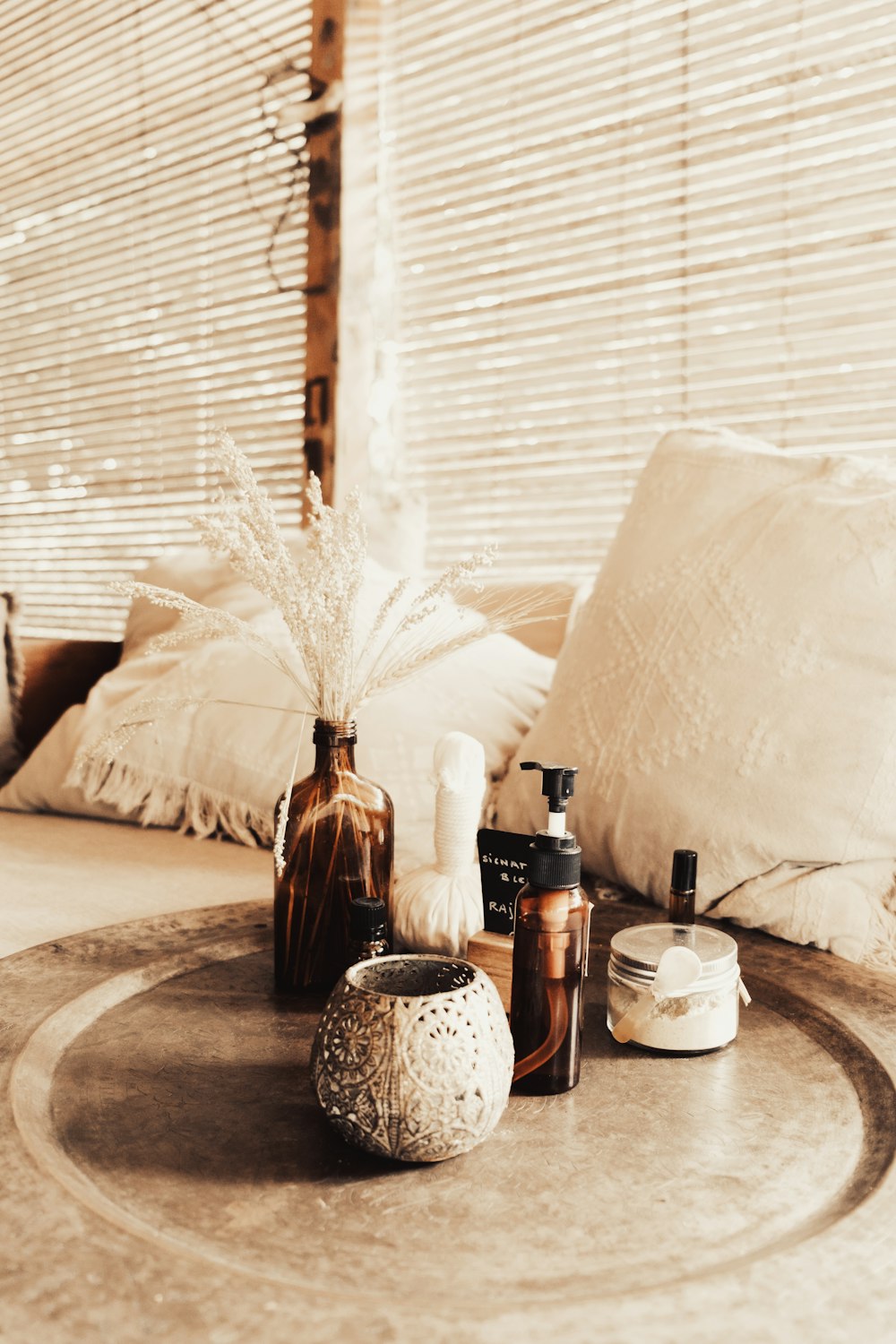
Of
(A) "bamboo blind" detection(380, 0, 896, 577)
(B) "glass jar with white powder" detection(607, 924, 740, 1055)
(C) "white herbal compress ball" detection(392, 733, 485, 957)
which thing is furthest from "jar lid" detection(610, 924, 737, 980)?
(A) "bamboo blind" detection(380, 0, 896, 577)

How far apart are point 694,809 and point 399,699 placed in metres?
0.45

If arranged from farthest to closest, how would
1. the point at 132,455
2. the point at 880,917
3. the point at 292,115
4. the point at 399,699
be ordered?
the point at 132,455
the point at 292,115
the point at 399,699
the point at 880,917

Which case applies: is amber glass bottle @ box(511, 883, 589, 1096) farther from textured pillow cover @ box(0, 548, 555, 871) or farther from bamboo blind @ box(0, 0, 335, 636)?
bamboo blind @ box(0, 0, 335, 636)

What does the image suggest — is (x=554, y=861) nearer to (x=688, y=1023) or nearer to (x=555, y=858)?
(x=555, y=858)

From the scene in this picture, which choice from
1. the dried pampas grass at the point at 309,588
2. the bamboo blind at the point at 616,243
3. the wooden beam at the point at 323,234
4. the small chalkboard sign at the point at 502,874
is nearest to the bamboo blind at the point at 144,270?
the wooden beam at the point at 323,234

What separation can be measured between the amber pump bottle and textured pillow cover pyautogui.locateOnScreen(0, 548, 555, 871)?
0.56 meters

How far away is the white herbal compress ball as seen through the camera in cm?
81

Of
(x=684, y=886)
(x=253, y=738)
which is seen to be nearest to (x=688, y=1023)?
(x=684, y=886)

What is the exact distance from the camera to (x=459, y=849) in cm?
82

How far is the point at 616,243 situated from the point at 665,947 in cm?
157

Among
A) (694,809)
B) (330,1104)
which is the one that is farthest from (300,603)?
(694,809)

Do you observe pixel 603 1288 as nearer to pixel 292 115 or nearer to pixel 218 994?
pixel 218 994

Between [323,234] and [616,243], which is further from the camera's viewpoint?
[323,234]

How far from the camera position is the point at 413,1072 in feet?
1.83
